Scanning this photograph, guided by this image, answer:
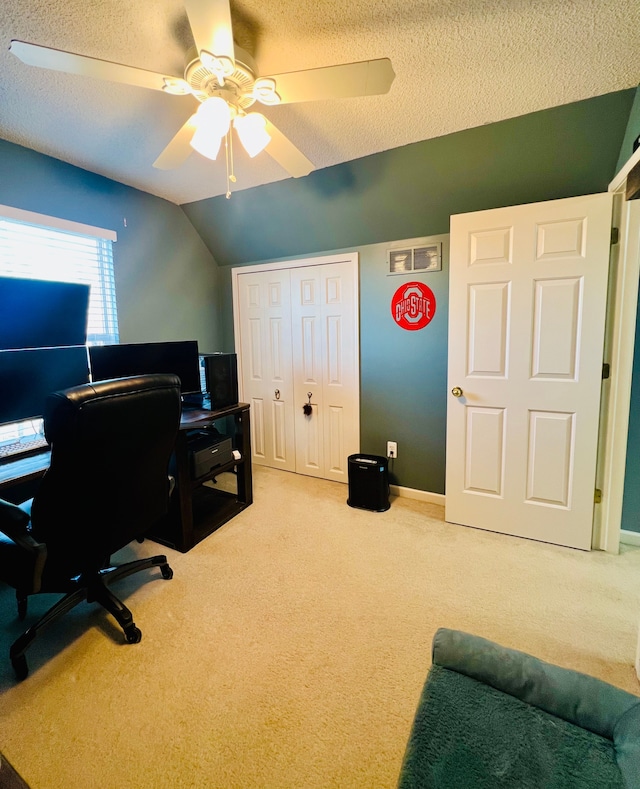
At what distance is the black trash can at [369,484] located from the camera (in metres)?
2.82

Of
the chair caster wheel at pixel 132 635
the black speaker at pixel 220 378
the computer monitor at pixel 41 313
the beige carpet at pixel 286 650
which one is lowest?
the beige carpet at pixel 286 650

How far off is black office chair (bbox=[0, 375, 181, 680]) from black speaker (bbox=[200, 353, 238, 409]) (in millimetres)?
972

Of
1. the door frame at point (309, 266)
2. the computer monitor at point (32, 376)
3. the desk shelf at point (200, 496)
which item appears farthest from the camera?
the door frame at point (309, 266)

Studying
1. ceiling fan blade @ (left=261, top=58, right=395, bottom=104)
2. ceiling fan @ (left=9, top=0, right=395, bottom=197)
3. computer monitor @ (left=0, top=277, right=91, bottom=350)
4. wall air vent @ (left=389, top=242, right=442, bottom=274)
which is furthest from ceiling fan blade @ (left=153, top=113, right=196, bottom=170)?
wall air vent @ (left=389, top=242, right=442, bottom=274)

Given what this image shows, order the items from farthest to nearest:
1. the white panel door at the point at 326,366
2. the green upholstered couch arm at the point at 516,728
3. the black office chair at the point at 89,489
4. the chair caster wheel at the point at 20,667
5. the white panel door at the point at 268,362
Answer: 1. the white panel door at the point at 268,362
2. the white panel door at the point at 326,366
3. the chair caster wheel at the point at 20,667
4. the black office chair at the point at 89,489
5. the green upholstered couch arm at the point at 516,728

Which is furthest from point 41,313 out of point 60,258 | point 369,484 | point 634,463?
point 634,463

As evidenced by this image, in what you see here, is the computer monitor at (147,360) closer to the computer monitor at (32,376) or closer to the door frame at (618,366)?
the computer monitor at (32,376)

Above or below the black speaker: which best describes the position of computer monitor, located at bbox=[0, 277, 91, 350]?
Answer: above

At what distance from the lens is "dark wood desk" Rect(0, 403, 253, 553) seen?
1799 mm

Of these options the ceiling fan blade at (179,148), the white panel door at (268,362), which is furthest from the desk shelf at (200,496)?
the ceiling fan blade at (179,148)

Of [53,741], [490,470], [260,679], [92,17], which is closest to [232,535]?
[260,679]

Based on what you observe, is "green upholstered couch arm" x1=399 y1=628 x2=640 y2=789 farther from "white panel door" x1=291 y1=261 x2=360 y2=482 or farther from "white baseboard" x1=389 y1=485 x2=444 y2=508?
"white panel door" x1=291 y1=261 x2=360 y2=482

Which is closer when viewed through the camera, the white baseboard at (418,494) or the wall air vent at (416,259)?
the wall air vent at (416,259)

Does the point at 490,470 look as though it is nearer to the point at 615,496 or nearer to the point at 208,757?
the point at 615,496
